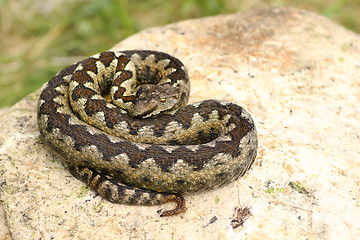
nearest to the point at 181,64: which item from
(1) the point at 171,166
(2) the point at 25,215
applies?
(1) the point at 171,166

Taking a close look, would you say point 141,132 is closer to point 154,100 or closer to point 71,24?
point 154,100

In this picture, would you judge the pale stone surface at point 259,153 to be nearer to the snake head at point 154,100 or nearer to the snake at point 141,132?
the snake at point 141,132

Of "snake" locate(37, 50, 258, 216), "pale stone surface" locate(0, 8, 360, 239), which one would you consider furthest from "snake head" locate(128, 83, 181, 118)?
"pale stone surface" locate(0, 8, 360, 239)

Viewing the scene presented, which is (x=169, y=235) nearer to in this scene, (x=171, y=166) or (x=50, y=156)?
(x=171, y=166)

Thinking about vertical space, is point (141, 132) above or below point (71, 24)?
above

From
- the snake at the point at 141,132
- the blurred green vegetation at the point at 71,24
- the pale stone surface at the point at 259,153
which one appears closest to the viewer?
the pale stone surface at the point at 259,153

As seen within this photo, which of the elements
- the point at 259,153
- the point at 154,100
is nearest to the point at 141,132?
the point at 154,100

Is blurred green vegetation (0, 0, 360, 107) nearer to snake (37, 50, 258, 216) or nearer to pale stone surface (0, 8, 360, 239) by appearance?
pale stone surface (0, 8, 360, 239)

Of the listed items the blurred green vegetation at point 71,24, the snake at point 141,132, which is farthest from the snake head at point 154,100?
the blurred green vegetation at point 71,24
